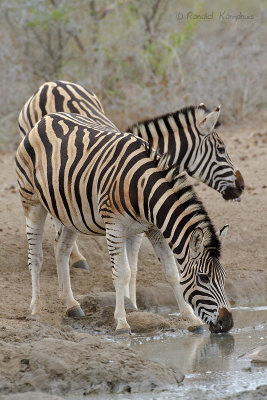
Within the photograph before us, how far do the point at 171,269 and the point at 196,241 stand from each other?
102cm

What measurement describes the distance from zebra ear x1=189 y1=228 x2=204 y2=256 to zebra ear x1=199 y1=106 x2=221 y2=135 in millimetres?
2309

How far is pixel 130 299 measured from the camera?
841cm

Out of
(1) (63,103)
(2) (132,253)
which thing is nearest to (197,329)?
(2) (132,253)

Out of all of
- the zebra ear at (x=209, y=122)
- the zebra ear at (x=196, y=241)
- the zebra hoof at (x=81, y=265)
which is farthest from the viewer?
the zebra hoof at (x=81, y=265)

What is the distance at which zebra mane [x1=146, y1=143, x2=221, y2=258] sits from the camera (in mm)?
6801

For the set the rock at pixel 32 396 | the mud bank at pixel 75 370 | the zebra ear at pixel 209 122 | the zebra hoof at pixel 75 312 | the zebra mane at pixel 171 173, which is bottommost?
the rock at pixel 32 396

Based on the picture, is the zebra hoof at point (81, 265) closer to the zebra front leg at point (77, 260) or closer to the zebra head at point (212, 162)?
the zebra front leg at point (77, 260)

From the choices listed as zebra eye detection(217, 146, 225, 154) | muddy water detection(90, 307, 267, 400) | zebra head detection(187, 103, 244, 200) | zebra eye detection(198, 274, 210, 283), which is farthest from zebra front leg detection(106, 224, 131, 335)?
zebra eye detection(217, 146, 225, 154)

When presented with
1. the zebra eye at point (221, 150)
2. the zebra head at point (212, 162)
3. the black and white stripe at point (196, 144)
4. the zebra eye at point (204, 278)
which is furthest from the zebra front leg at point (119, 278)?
the zebra eye at point (221, 150)

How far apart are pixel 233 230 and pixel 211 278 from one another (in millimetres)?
3777

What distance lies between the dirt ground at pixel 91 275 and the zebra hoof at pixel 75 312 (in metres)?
0.12

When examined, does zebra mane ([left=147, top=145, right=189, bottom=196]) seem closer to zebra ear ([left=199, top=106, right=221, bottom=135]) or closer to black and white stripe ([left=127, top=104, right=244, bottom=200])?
black and white stripe ([left=127, top=104, right=244, bottom=200])

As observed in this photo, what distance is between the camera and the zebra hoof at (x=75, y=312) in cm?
808

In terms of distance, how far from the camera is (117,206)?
23.9 ft
